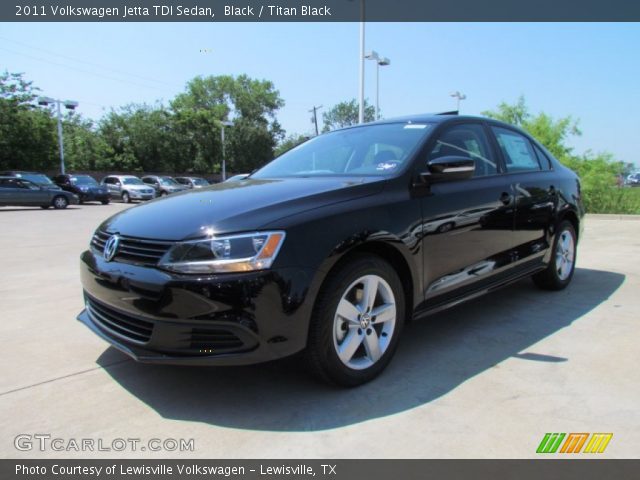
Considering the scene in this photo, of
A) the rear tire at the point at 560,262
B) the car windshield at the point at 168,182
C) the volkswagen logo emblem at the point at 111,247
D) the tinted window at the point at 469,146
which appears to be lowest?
the car windshield at the point at 168,182

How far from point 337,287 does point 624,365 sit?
80.7 inches

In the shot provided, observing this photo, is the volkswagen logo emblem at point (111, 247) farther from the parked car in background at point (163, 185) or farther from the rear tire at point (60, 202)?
the parked car in background at point (163, 185)

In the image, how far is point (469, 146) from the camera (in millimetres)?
3850

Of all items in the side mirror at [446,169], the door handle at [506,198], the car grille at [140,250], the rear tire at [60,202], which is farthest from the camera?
the rear tire at [60,202]

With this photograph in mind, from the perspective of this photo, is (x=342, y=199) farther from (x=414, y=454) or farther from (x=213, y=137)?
(x=213, y=137)

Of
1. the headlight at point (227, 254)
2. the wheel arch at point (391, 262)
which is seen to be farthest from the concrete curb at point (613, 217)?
the headlight at point (227, 254)

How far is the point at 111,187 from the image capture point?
99.8 ft

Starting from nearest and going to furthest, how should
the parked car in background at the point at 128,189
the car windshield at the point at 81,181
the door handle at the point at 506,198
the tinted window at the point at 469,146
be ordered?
1. the tinted window at the point at 469,146
2. the door handle at the point at 506,198
3. the car windshield at the point at 81,181
4. the parked car in background at the point at 128,189

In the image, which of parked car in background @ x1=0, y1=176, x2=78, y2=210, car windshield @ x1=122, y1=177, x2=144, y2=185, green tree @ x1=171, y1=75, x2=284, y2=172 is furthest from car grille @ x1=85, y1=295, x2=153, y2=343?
green tree @ x1=171, y1=75, x2=284, y2=172

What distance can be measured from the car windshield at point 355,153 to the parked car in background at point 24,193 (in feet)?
65.7

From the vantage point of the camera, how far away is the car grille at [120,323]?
2.51 metres

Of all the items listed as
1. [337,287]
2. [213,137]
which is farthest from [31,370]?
[213,137]

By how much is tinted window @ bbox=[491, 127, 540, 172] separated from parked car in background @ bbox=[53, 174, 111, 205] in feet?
82.5

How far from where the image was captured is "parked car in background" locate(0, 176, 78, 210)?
20094mm
